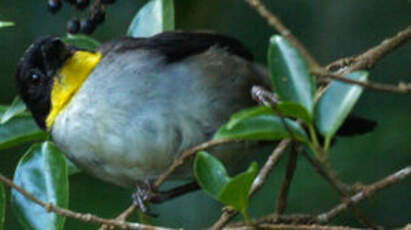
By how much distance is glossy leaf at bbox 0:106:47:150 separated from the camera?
2.33m

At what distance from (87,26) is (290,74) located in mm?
1000

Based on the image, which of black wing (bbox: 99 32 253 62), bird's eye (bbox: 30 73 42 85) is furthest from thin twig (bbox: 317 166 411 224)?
bird's eye (bbox: 30 73 42 85)

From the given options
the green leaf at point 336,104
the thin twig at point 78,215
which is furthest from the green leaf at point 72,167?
the green leaf at point 336,104

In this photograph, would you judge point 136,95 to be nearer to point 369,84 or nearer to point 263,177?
point 263,177

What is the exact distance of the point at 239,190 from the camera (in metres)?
1.64

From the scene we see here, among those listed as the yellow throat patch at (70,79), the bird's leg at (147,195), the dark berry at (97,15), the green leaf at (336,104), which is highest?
the green leaf at (336,104)

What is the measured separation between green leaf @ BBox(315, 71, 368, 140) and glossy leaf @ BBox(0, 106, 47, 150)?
3.14ft

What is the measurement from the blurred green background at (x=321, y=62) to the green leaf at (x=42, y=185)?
4.06 ft

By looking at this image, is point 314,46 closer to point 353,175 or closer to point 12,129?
point 353,175

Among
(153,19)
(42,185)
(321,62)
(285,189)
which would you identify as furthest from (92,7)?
(321,62)

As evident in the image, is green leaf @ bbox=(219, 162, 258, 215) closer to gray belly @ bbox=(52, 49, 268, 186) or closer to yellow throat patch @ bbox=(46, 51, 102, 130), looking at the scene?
gray belly @ bbox=(52, 49, 268, 186)

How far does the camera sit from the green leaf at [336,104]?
1566mm

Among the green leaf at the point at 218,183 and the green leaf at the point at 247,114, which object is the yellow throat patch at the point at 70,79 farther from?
the green leaf at the point at 247,114

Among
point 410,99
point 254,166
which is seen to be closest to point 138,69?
point 254,166
